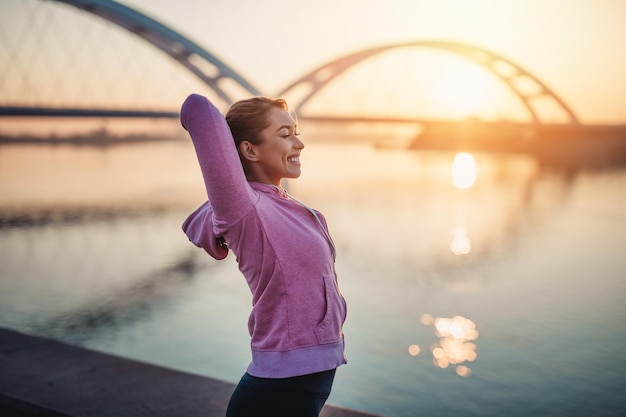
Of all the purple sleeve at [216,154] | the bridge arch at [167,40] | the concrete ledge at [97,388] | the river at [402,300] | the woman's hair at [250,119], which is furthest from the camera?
the bridge arch at [167,40]

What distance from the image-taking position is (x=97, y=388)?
256 cm

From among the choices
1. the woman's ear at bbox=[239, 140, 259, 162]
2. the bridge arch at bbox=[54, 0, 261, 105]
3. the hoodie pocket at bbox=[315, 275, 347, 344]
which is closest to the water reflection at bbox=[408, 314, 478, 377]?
the hoodie pocket at bbox=[315, 275, 347, 344]

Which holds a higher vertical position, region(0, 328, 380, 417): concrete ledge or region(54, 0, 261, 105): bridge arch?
region(54, 0, 261, 105): bridge arch

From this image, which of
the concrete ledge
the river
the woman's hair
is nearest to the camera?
the woman's hair

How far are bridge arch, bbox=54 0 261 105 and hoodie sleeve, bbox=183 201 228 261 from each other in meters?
27.8

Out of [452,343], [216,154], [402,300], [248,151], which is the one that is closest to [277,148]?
[248,151]

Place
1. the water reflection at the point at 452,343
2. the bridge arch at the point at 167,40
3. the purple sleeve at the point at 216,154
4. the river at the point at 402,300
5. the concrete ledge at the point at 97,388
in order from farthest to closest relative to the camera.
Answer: the bridge arch at the point at 167,40, the water reflection at the point at 452,343, the river at the point at 402,300, the concrete ledge at the point at 97,388, the purple sleeve at the point at 216,154

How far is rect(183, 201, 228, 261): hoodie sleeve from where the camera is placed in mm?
1358

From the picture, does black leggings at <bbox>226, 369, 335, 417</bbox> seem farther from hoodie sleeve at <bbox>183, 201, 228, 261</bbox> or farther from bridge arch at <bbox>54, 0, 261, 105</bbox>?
bridge arch at <bbox>54, 0, 261, 105</bbox>

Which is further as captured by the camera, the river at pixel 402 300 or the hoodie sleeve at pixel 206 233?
the river at pixel 402 300

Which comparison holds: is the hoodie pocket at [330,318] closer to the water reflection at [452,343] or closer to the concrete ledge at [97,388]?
the concrete ledge at [97,388]

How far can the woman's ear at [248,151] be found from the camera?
1319 millimetres

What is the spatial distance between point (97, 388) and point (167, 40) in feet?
91.3

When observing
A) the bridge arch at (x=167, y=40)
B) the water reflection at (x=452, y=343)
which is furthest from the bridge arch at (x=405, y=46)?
the water reflection at (x=452, y=343)
